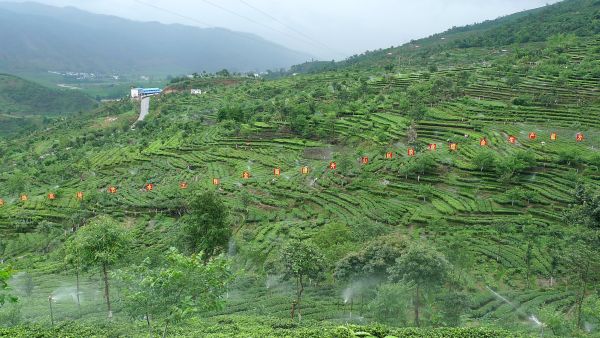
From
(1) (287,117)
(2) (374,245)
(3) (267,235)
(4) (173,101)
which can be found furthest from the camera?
(4) (173,101)

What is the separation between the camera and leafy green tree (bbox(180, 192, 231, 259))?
2301cm

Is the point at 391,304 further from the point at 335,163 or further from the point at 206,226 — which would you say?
the point at 335,163

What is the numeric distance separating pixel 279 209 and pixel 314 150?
1565cm

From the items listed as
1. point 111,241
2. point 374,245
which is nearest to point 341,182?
point 374,245

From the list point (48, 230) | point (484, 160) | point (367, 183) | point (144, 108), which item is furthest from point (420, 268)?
point (144, 108)

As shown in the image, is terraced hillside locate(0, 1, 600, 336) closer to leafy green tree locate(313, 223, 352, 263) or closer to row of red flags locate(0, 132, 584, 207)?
leafy green tree locate(313, 223, 352, 263)

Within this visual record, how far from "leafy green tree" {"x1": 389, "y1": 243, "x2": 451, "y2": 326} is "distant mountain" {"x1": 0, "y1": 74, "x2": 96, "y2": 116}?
140119 mm

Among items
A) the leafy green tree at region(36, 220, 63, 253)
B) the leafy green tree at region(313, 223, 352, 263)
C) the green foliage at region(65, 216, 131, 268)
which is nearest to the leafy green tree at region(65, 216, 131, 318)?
the green foliage at region(65, 216, 131, 268)

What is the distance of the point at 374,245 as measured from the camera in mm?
18656

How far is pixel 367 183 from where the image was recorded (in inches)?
1516

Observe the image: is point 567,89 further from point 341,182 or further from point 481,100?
point 341,182

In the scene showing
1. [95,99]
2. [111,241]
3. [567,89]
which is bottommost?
[95,99]

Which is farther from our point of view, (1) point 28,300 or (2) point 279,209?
(2) point 279,209

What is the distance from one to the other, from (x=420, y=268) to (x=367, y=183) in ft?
74.9
